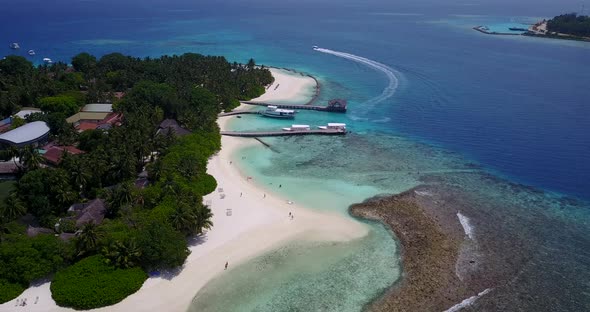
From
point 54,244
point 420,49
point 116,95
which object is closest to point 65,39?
point 116,95

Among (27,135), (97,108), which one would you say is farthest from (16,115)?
(27,135)

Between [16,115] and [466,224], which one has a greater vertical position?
[466,224]

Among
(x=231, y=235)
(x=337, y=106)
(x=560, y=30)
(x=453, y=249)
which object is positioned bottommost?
(x=231, y=235)

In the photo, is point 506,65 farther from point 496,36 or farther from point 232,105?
point 232,105

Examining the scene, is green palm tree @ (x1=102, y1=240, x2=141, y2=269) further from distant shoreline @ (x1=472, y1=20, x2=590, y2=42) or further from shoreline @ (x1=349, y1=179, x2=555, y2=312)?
distant shoreline @ (x1=472, y1=20, x2=590, y2=42)

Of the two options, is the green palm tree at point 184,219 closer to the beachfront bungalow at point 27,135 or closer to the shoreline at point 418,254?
the shoreline at point 418,254

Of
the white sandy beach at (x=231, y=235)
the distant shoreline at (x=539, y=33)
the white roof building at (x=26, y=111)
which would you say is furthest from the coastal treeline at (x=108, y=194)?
the distant shoreline at (x=539, y=33)

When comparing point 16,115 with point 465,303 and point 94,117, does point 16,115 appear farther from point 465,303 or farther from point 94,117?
point 465,303

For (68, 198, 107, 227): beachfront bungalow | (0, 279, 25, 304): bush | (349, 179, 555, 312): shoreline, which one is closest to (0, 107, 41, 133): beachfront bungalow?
(68, 198, 107, 227): beachfront bungalow
